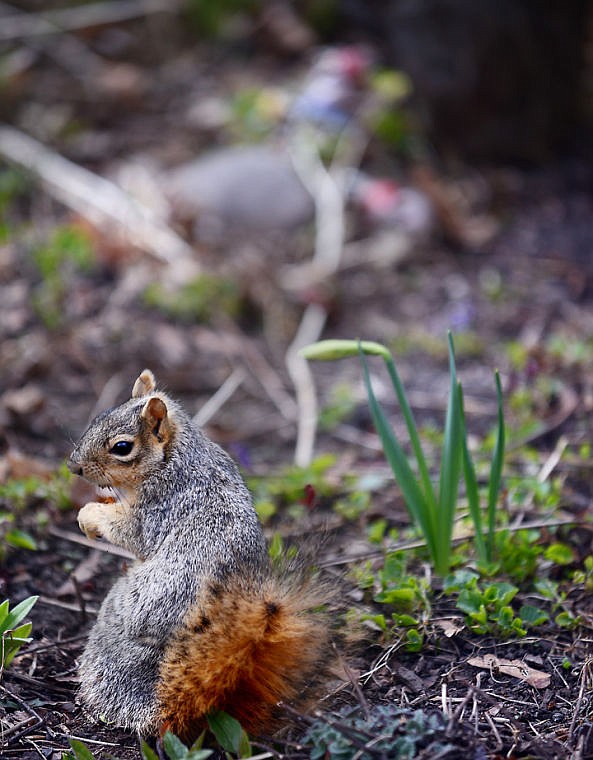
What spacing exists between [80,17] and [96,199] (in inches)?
104

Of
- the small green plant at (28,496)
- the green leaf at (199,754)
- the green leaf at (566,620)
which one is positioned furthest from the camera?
the small green plant at (28,496)

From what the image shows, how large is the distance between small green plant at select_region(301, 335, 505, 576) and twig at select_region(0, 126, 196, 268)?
9.52 feet

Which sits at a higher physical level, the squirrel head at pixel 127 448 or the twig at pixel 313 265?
the squirrel head at pixel 127 448

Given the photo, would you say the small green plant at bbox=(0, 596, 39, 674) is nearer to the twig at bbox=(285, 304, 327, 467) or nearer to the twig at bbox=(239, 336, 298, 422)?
the twig at bbox=(285, 304, 327, 467)

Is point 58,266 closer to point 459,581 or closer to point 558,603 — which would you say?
point 459,581

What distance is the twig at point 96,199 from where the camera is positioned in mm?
5531

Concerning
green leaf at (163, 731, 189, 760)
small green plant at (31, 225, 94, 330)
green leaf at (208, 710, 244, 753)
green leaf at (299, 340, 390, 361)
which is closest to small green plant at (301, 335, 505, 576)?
green leaf at (299, 340, 390, 361)

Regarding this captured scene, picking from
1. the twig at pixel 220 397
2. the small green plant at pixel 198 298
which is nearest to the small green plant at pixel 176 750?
the twig at pixel 220 397

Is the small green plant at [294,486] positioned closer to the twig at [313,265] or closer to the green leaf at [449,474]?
the twig at [313,265]

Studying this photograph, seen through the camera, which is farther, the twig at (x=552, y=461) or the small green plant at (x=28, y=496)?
the twig at (x=552, y=461)

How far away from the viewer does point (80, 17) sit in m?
7.79

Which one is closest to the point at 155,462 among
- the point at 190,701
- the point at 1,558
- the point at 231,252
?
the point at 190,701

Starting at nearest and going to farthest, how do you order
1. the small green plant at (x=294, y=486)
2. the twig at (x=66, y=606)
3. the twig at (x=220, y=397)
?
the twig at (x=66, y=606) < the small green plant at (x=294, y=486) < the twig at (x=220, y=397)

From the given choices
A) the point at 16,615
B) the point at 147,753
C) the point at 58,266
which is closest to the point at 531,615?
the point at 147,753
